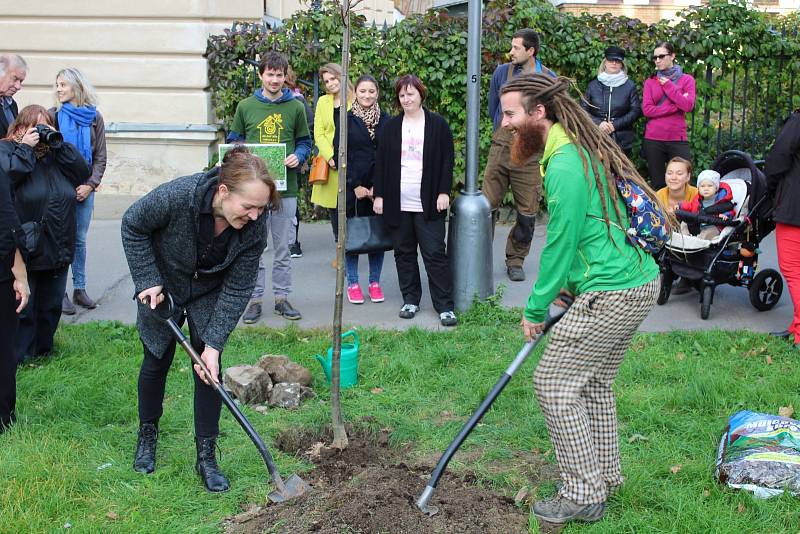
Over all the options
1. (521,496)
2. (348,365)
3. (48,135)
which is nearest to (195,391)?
(348,365)

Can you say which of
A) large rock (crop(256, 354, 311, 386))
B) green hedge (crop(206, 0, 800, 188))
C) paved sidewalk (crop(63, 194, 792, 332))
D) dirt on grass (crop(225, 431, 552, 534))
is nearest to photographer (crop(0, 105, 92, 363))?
paved sidewalk (crop(63, 194, 792, 332))

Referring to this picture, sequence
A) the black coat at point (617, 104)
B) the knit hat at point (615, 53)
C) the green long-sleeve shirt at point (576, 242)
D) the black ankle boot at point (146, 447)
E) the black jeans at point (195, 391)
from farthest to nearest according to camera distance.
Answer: the black coat at point (617, 104) → the knit hat at point (615, 53) → the black ankle boot at point (146, 447) → the black jeans at point (195, 391) → the green long-sleeve shirt at point (576, 242)

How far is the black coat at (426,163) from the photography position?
7.04 m

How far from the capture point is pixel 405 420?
5293 mm

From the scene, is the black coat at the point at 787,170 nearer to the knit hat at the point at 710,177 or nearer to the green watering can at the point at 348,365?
the knit hat at the point at 710,177

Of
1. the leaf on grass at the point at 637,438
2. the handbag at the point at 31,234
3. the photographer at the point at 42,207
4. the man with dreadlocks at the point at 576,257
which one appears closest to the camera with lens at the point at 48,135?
the photographer at the point at 42,207

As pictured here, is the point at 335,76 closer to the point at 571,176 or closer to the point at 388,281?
the point at 388,281

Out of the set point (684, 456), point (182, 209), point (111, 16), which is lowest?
point (684, 456)

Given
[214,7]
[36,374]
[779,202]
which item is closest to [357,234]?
[36,374]

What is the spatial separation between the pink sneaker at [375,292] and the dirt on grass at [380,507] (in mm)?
3018

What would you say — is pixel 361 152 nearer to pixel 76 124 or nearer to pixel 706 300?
pixel 76 124

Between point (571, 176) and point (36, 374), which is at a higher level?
point (571, 176)

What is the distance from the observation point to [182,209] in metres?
4.09

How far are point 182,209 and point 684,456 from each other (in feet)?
9.39
